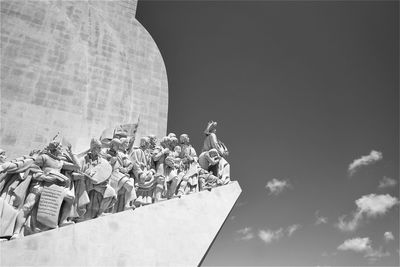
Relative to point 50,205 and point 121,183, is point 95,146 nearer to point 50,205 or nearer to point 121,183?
point 121,183

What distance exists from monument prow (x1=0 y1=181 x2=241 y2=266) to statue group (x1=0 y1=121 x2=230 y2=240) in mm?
277

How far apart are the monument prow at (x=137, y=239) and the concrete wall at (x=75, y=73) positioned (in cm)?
433

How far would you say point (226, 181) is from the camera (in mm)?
8289

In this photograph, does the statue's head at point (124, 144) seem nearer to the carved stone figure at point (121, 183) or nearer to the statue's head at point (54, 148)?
the carved stone figure at point (121, 183)

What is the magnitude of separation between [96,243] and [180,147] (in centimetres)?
341

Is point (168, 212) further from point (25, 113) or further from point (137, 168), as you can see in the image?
point (25, 113)

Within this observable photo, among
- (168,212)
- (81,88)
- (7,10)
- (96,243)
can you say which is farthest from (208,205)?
(7,10)

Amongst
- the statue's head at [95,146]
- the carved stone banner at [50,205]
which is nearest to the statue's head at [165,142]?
the statue's head at [95,146]

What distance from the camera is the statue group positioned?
18.3ft

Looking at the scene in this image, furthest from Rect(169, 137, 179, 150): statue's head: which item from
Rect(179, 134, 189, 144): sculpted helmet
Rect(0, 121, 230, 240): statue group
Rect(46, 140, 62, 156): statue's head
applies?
Rect(46, 140, 62, 156): statue's head

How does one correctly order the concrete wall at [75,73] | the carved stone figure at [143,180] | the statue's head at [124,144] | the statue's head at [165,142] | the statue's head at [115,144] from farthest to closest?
the concrete wall at [75,73], the statue's head at [165,142], the statue's head at [124,144], the statue's head at [115,144], the carved stone figure at [143,180]

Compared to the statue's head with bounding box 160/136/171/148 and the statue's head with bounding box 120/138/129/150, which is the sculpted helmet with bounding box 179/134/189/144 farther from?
the statue's head with bounding box 120/138/129/150

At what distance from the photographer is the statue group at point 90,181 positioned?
5566 mm

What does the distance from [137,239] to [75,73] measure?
22.1 ft
